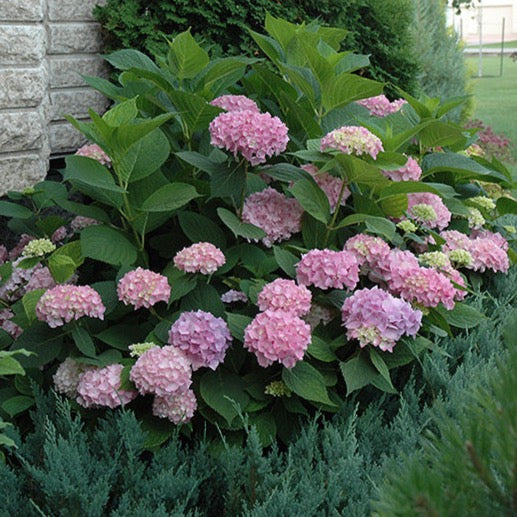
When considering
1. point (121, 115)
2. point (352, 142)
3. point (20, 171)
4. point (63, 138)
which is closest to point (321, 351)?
point (352, 142)

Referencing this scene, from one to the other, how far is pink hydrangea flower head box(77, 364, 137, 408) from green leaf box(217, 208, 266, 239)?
1.65 ft

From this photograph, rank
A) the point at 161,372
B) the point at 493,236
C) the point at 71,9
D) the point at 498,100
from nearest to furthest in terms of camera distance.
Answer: the point at 161,372
the point at 493,236
the point at 71,9
the point at 498,100

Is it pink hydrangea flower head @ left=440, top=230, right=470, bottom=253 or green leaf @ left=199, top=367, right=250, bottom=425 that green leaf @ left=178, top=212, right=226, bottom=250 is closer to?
green leaf @ left=199, top=367, right=250, bottom=425

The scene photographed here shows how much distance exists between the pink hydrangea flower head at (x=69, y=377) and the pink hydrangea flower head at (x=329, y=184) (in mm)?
832

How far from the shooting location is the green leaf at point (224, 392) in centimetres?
180

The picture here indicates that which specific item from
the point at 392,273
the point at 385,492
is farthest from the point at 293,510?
the point at 385,492

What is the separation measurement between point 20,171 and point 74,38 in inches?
33.3

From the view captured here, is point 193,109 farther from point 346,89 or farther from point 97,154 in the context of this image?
point 346,89

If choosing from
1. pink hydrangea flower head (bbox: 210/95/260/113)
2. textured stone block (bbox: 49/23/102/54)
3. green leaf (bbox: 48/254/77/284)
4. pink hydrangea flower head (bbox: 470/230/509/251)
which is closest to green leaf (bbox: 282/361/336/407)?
green leaf (bbox: 48/254/77/284)

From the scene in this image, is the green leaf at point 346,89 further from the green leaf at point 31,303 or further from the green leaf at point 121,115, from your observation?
the green leaf at point 31,303

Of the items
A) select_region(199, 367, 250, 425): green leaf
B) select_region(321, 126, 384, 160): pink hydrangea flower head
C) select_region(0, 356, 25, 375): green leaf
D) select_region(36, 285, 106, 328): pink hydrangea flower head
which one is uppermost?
select_region(321, 126, 384, 160): pink hydrangea flower head

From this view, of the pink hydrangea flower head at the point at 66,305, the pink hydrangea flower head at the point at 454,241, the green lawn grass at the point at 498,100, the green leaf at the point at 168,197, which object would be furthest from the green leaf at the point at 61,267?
the green lawn grass at the point at 498,100

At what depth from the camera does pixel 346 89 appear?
2.22 metres

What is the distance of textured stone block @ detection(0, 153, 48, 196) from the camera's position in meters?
3.24
